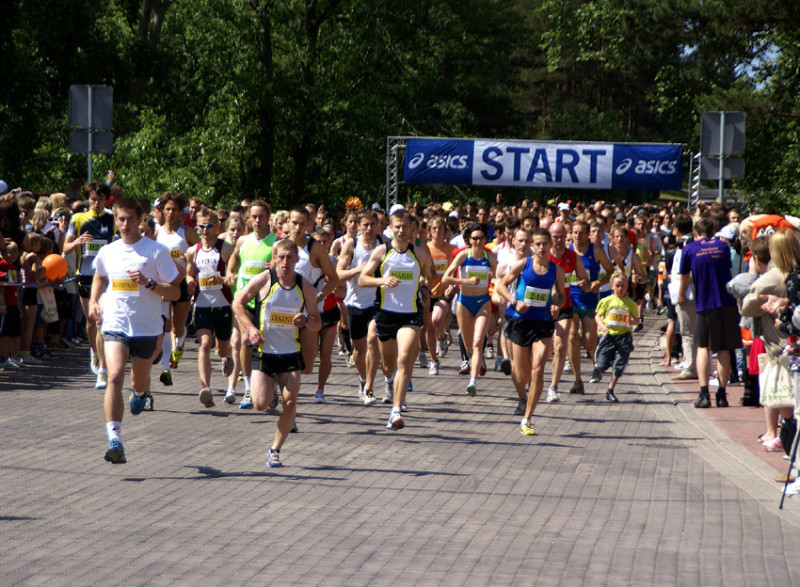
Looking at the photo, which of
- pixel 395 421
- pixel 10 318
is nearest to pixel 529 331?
pixel 395 421

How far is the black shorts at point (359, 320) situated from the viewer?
511 inches

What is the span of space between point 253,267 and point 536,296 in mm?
2643

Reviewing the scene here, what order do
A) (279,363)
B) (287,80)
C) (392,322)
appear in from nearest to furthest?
(279,363) → (392,322) → (287,80)

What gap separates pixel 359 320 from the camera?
13055 millimetres

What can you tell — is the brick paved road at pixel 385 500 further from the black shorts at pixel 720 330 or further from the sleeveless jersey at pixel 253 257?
the sleeveless jersey at pixel 253 257

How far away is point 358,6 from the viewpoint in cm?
3566

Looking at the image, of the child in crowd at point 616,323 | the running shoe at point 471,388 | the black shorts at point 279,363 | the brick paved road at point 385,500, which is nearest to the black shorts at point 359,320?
the brick paved road at point 385,500

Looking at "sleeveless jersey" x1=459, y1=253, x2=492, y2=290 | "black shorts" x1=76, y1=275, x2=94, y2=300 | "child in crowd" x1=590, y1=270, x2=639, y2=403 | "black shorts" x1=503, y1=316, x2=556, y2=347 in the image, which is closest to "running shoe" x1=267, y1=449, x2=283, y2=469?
"black shorts" x1=503, y1=316, x2=556, y2=347

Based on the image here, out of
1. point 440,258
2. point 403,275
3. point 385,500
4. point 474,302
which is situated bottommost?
point 385,500

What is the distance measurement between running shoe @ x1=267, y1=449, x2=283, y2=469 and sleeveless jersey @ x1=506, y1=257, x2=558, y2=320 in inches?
120

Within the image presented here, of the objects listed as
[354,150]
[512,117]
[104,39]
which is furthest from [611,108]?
[104,39]

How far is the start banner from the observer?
2611 centimetres

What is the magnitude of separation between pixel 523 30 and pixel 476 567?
5787cm

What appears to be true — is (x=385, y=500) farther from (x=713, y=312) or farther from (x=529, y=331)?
(x=713, y=312)
